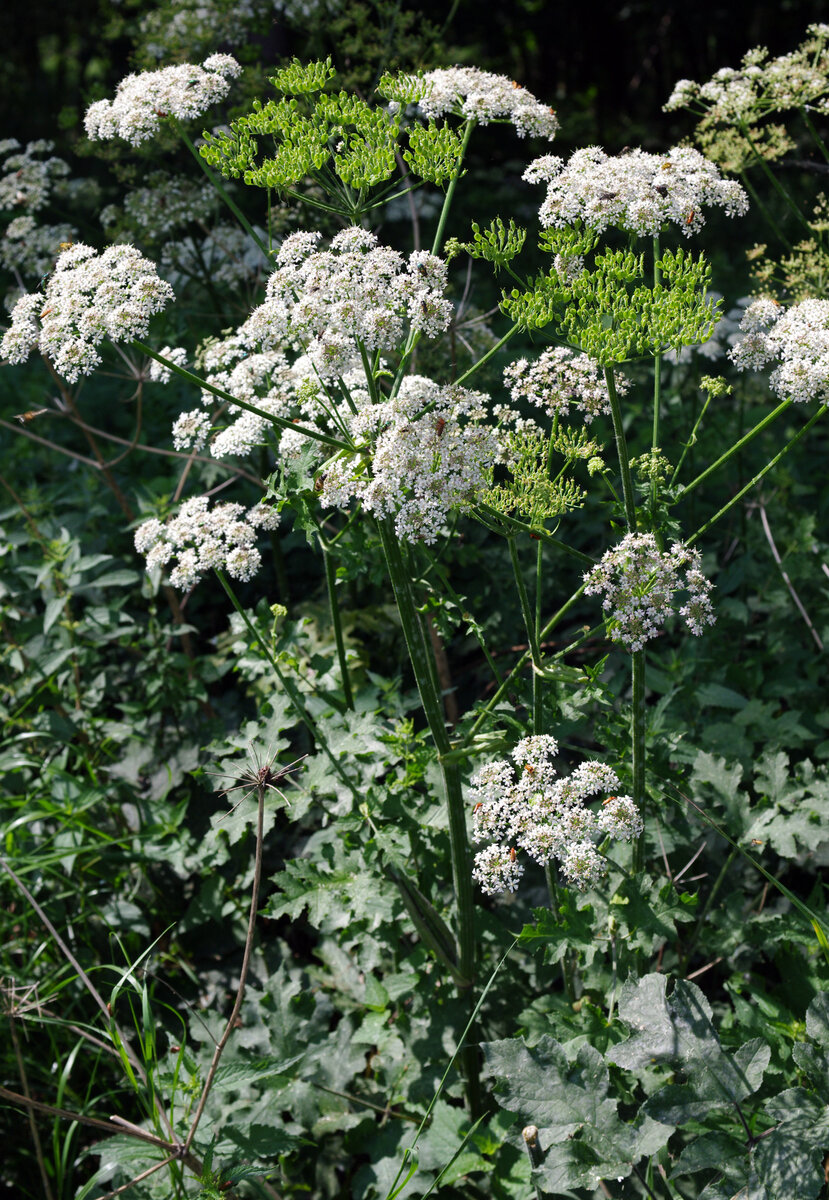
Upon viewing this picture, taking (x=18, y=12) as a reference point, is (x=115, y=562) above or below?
below

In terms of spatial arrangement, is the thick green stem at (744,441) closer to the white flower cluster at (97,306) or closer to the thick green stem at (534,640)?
the thick green stem at (534,640)

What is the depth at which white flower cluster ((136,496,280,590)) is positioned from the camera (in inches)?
95.3

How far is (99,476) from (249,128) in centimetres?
291

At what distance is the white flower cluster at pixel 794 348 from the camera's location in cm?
198

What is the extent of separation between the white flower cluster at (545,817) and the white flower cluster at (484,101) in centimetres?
150

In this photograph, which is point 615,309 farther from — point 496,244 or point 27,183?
point 27,183

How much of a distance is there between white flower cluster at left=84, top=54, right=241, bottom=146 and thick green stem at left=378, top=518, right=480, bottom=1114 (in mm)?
1274

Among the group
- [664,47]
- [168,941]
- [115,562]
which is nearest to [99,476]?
[115,562]

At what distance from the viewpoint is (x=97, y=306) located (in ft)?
6.66

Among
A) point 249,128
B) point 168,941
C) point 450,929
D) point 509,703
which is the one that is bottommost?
point 168,941

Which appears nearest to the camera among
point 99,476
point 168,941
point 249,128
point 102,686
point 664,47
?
point 249,128

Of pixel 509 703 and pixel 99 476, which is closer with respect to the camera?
pixel 509 703

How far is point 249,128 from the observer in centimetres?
210

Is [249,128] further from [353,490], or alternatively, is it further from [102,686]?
[102,686]
